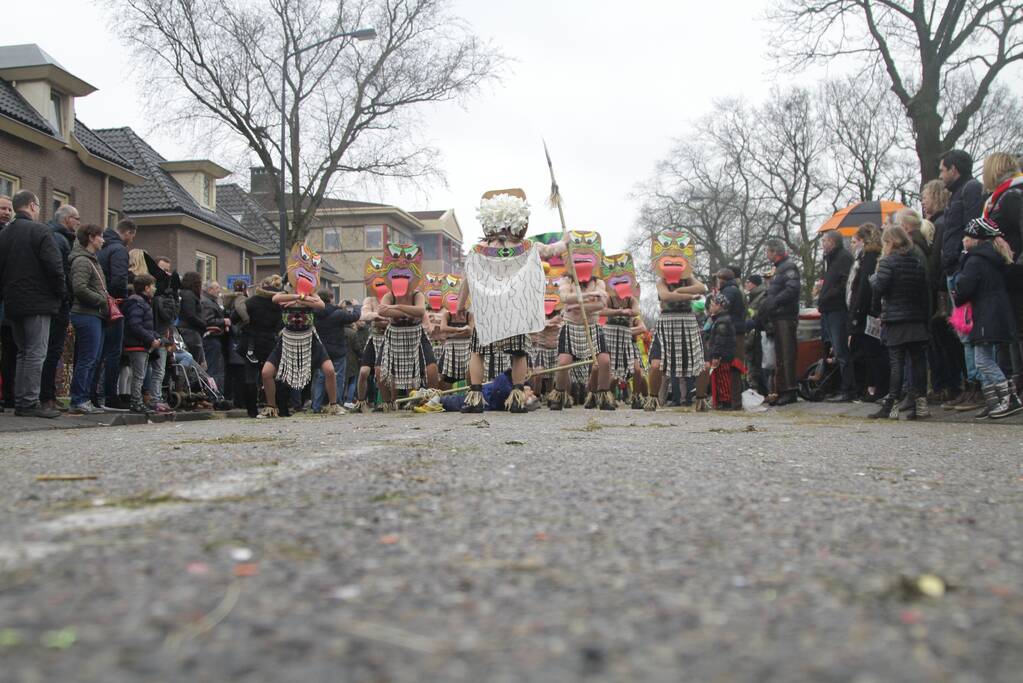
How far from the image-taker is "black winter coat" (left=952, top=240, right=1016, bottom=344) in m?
7.38

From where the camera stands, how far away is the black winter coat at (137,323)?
971 centimetres

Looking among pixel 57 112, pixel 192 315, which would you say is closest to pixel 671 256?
pixel 192 315

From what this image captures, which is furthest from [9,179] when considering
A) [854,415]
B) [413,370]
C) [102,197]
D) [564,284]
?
[854,415]

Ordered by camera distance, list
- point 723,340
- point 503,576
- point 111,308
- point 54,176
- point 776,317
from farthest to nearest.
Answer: point 54,176 → point 776,317 → point 723,340 → point 111,308 → point 503,576

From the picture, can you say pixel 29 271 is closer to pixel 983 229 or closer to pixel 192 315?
pixel 192 315

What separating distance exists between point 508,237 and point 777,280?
3.67 metres

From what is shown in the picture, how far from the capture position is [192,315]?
1234 cm

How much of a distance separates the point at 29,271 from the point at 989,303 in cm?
789

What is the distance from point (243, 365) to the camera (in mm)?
12266

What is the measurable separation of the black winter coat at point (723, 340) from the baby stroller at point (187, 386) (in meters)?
6.35

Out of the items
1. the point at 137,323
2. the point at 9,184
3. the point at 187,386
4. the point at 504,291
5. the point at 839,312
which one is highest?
the point at 9,184

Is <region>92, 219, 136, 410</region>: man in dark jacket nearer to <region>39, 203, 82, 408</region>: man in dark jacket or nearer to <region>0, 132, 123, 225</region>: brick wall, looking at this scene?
<region>39, 203, 82, 408</region>: man in dark jacket

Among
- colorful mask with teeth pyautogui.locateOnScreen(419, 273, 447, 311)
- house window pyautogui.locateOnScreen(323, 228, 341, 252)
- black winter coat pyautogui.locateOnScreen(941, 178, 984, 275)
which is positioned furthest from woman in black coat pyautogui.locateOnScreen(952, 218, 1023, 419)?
house window pyautogui.locateOnScreen(323, 228, 341, 252)

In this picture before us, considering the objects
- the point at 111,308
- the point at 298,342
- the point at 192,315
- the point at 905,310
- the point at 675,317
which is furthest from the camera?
the point at 675,317
